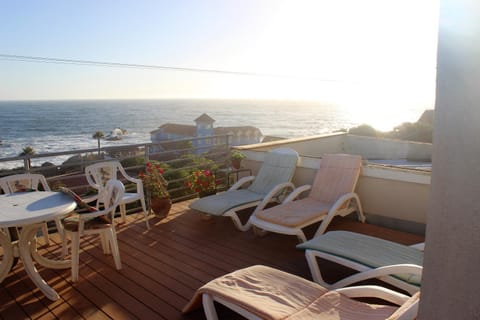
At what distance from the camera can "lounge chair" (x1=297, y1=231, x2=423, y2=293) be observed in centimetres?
259

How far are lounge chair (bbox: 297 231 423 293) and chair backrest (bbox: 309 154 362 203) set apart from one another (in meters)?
1.11

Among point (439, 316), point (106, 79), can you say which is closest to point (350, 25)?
point (439, 316)

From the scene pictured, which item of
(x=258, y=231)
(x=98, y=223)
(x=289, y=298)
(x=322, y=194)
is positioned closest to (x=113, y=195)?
(x=98, y=223)

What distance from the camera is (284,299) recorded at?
2139 mm

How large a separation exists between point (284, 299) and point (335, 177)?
2.45 m

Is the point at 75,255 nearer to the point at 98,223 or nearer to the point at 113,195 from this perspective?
the point at 98,223

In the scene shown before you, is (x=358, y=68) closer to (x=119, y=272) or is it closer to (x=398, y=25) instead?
(x=398, y=25)

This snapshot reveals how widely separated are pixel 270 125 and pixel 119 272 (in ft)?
194

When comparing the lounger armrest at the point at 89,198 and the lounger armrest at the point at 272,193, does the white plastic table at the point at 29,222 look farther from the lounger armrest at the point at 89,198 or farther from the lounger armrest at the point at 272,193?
the lounger armrest at the point at 272,193

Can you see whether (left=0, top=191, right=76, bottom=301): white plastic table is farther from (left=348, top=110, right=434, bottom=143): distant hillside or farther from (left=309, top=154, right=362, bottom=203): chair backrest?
(left=348, top=110, right=434, bottom=143): distant hillside

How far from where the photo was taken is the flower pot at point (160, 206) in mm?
4641

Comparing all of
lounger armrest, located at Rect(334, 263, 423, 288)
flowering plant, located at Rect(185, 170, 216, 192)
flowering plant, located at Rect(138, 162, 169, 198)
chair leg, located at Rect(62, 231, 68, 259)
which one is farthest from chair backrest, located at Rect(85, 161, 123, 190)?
lounger armrest, located at Rect(334, 263, 423, 288)

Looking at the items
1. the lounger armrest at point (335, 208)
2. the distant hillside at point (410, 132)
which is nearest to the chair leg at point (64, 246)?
the lounger armrest at point (335, 208)

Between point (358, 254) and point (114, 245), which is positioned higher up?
point (358, 254)
